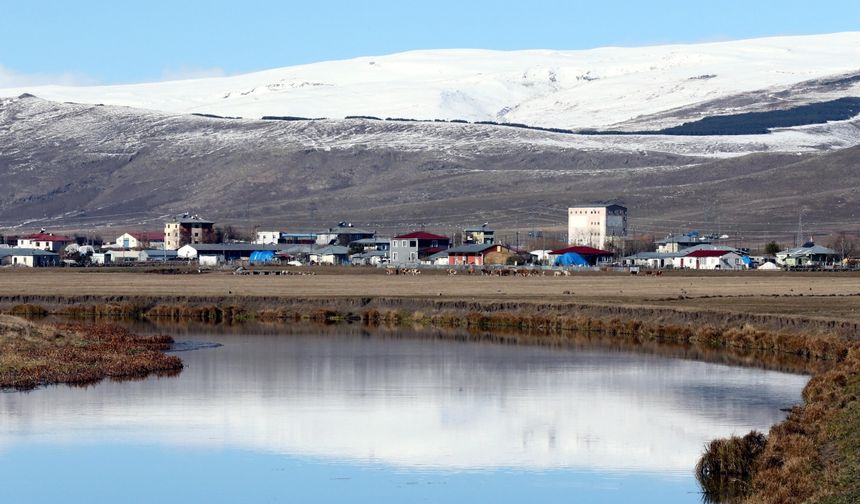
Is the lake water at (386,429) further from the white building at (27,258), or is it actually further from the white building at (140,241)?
the white building at (140,241)

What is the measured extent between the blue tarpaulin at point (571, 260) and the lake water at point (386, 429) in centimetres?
7370

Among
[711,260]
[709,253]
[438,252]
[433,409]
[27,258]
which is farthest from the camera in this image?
[438,252]

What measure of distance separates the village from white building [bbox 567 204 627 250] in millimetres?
107

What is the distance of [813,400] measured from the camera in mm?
27531

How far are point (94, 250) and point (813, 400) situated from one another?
127m

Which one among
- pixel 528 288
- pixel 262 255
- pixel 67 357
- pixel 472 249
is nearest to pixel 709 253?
pixel 472 249

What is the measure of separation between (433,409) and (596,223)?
131 metres

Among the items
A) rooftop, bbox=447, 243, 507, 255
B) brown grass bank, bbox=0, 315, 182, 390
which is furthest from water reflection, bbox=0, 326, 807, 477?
rooftop, bbox=447, 243, 507, 255

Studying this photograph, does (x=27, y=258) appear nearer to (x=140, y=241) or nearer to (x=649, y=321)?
(x=140, y=241)

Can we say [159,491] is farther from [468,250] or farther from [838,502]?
[468,250]

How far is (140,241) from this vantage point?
557ft

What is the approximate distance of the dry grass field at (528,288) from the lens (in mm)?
54625

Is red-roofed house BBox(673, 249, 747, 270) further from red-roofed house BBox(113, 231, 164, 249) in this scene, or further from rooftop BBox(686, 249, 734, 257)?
red-roofed house BBox(113, 231, 164, 249)


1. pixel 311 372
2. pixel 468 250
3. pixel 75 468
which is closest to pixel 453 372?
pixel 311 372
